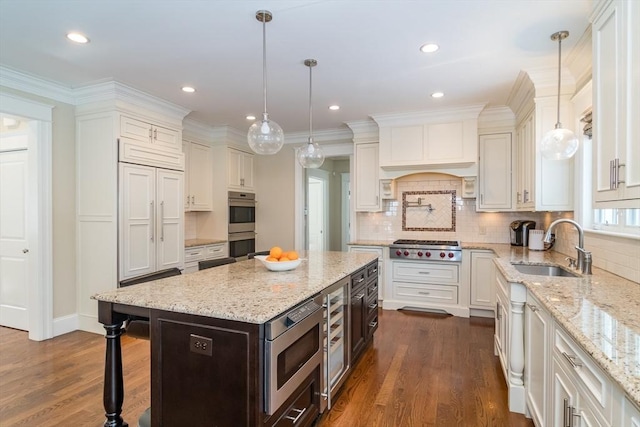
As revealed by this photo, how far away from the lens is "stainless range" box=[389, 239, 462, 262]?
4.31 meters

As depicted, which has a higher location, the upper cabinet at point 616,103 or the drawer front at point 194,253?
the upper cabinet at point 616,103

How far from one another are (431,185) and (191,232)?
12.1ft

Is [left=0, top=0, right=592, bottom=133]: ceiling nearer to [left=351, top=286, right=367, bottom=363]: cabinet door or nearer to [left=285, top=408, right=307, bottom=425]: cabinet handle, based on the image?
[left=351, top=286, right=367, bottom=363]: cabinet door

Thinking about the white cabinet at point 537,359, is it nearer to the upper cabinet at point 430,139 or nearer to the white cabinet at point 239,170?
the upper cabinet at point 430,139

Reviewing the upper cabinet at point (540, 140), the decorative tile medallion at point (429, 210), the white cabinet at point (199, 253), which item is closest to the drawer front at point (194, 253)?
the white cabinet at point (199, 253)

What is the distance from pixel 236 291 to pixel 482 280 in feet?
11.2

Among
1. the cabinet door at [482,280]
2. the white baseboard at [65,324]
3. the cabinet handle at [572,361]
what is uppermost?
the cabinet handle at [572,361]

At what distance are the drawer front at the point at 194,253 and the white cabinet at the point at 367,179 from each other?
2270mm

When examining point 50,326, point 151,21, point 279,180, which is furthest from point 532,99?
point 50,326

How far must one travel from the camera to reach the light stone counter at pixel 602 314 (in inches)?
40.6

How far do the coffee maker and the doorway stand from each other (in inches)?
203

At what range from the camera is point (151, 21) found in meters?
2.40

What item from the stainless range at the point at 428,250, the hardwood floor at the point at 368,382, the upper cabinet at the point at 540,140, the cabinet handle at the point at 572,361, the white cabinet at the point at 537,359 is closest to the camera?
the cabinet handle at the point at 572,361

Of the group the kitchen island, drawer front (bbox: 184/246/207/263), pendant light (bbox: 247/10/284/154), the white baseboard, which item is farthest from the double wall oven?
the kitchen island
